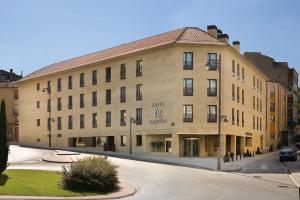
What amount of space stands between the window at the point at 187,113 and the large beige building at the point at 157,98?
0.12 meters

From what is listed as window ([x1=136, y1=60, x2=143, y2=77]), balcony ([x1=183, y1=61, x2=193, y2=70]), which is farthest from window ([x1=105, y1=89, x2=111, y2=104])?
balcony ([x1=183, y1=61, x2=193, y2=70])

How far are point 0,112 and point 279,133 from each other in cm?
8728

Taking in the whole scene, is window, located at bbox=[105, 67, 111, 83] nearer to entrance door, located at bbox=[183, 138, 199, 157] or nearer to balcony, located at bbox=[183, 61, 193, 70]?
balcony, located at bbox=[183, 61, 193, 70]

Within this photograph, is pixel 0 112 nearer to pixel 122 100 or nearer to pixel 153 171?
pixel 153 171

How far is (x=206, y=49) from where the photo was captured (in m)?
59.3

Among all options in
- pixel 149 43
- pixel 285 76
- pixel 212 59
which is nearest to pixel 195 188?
pixel 212 59

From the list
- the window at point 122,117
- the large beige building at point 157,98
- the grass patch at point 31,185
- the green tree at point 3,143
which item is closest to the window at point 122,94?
the large beige building at point 157,98

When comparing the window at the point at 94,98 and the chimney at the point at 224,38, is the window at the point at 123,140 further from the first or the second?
the chimney at the point at 224,38

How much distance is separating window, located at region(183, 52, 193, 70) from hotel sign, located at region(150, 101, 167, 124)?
16.9 ft

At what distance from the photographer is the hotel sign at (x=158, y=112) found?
58969mm

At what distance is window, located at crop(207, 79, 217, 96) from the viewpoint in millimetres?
58750

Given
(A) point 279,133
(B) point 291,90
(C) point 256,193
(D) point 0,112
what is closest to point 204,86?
(C) point 256,193

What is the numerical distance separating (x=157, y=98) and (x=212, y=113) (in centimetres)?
676

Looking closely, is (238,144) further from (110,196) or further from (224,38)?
(110,196)
